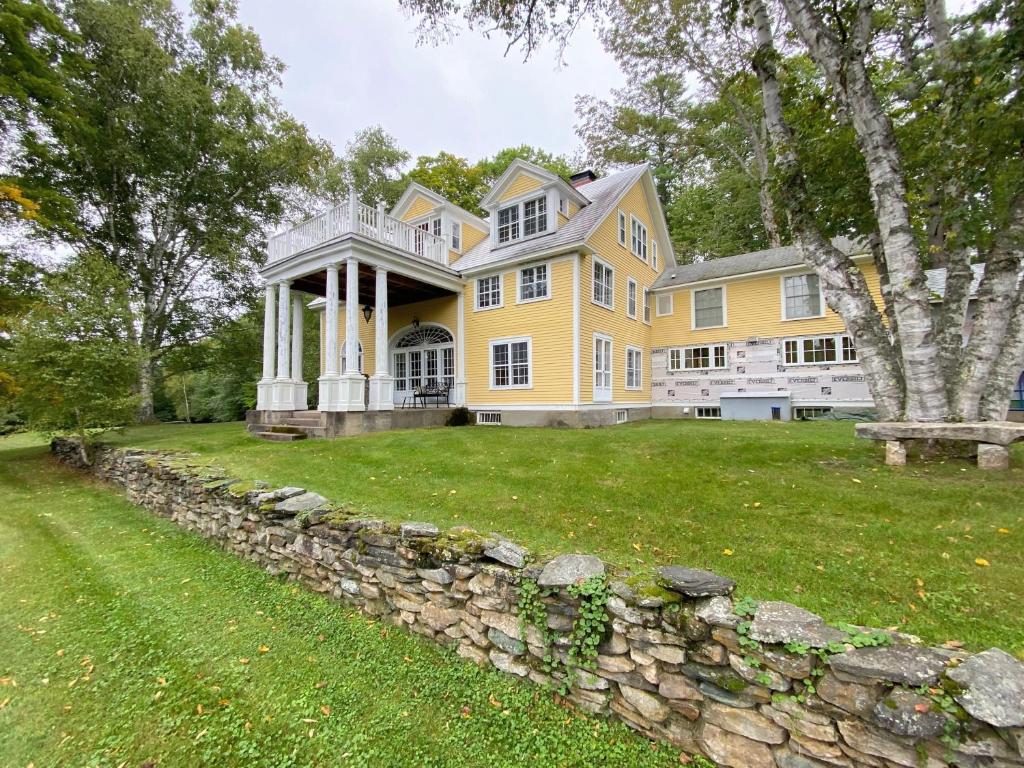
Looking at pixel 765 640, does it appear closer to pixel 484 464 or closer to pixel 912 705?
pixel 912 705

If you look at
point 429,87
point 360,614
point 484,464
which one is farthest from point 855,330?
point 429,87

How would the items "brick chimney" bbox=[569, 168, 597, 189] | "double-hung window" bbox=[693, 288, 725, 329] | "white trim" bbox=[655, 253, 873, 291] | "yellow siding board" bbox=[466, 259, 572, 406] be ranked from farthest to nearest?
"brick chimney" bbox=[569, 168, 597, 189] < "double-hung window" bbox=[693, 288, 725, 329] < "white trim" bbox=[655, 253, 873, 291] < "yellow siding board" bbox=[466, 259, 572, 406]

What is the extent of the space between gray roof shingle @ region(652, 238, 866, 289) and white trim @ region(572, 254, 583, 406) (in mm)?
5750

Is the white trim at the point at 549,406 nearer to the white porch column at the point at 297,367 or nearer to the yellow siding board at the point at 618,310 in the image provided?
the yellow siding board at the point at 618,310

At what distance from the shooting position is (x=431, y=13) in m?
7.03

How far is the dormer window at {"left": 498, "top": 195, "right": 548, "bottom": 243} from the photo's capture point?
1268 centimetres

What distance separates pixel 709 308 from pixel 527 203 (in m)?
7.31

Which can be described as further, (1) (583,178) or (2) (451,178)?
(2) (451,178)

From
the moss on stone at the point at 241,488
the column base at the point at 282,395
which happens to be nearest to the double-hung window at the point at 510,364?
the column base at the point at 282,395

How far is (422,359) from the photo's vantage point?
14.4m

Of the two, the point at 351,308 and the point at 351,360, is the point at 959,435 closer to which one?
the point at 351,360

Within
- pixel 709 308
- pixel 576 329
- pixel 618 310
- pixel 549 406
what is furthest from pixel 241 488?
pixel 709 308

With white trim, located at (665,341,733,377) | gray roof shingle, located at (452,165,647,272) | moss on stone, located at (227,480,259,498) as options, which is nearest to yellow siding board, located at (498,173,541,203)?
gray roof shingle, located at (452,165,647,272)

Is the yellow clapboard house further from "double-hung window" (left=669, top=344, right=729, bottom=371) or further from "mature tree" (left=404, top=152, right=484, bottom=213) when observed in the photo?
"mature tree" (left=404, top=152, right=484, bottom=213)
